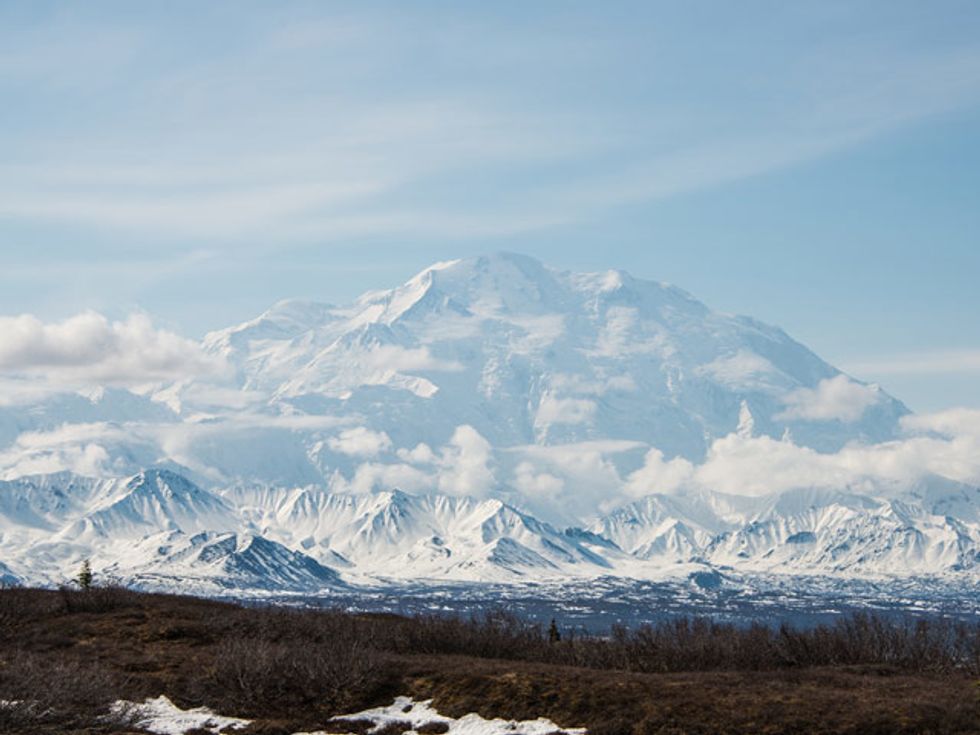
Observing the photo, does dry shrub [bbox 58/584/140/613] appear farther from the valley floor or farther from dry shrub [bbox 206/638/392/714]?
dry shrub [bbox 206/638/392/714]

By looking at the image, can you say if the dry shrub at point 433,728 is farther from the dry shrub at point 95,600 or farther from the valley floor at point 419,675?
the dry shrub at point 95,600

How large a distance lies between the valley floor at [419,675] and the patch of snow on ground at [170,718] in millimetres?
557

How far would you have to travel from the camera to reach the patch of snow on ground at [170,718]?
62906mm

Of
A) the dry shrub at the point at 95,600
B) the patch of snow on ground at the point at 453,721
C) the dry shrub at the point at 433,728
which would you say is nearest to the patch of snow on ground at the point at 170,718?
the patch of snow on ground at the point at 453,721

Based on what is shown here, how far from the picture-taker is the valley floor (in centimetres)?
6006

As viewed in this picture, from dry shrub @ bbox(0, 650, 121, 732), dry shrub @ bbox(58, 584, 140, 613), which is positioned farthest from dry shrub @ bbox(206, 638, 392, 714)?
dry shrub @ bbox(58, 584, 140, 613)

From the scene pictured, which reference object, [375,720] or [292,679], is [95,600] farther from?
[375,720]

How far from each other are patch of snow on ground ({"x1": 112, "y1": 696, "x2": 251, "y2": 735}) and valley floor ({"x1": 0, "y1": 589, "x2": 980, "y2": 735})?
1.83 feet

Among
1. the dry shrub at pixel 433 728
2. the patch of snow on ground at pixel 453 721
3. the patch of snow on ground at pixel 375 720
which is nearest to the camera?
the patch of snow on ground at pixel 453 721

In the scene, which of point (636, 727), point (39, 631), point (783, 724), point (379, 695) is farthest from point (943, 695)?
point (39, 631)

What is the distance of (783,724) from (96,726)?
32.7 m

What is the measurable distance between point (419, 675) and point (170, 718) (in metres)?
13.9

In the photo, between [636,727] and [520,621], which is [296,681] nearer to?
[636,727]

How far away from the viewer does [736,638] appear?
9850 centimetres
